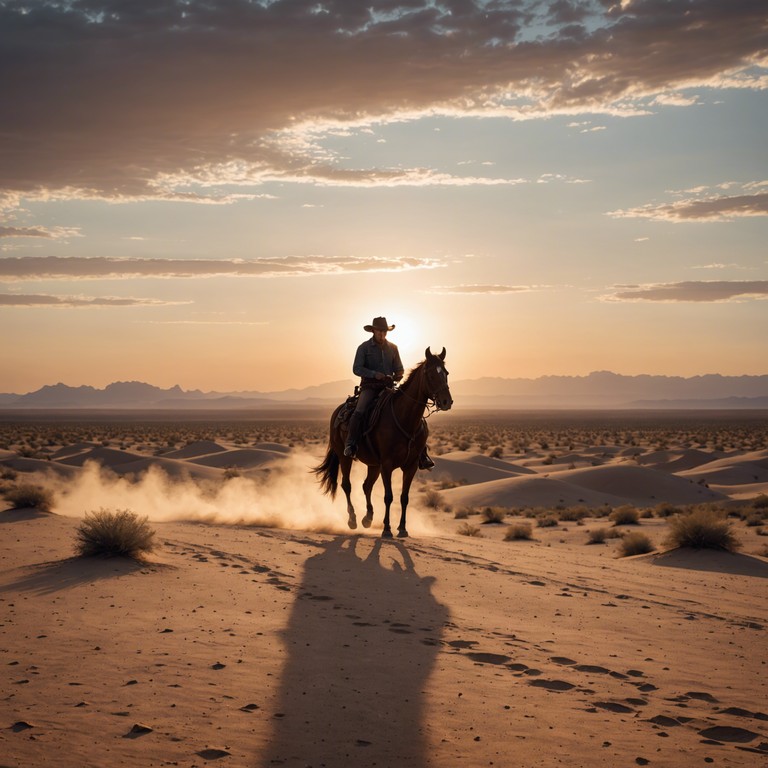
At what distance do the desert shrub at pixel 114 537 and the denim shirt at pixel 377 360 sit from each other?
5.62 meters

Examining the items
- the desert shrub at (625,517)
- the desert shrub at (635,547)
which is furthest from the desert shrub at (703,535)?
the desert shrub at (625,517)

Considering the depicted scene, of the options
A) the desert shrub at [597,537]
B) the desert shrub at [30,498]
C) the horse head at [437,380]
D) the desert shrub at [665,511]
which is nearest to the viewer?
the horse head at [437,380]

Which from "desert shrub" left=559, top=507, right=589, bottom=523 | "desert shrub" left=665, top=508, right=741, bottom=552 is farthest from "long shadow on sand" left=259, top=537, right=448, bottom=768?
"desert shrub" left=559, top=507, right=589, bottom=523

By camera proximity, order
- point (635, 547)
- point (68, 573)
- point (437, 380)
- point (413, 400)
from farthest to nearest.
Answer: point (635, 547)
point (413, 400)
point (437, 380)
point (68, 573)

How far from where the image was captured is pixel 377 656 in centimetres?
801

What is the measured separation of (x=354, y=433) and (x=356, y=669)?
29.2 feet

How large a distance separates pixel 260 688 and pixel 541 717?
2.21m

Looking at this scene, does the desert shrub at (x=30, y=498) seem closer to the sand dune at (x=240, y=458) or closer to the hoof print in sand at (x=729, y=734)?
the hoof print in sand at (x=729, y=734)

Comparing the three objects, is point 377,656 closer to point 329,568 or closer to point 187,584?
point 187,584

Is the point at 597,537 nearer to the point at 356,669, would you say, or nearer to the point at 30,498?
the point at 30,498

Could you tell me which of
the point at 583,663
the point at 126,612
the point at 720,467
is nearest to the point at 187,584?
the point at 126,612

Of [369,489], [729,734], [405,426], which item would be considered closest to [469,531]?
[369,489]

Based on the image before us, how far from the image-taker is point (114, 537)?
37.8 ft

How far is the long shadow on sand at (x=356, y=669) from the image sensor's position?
19.4 ft
